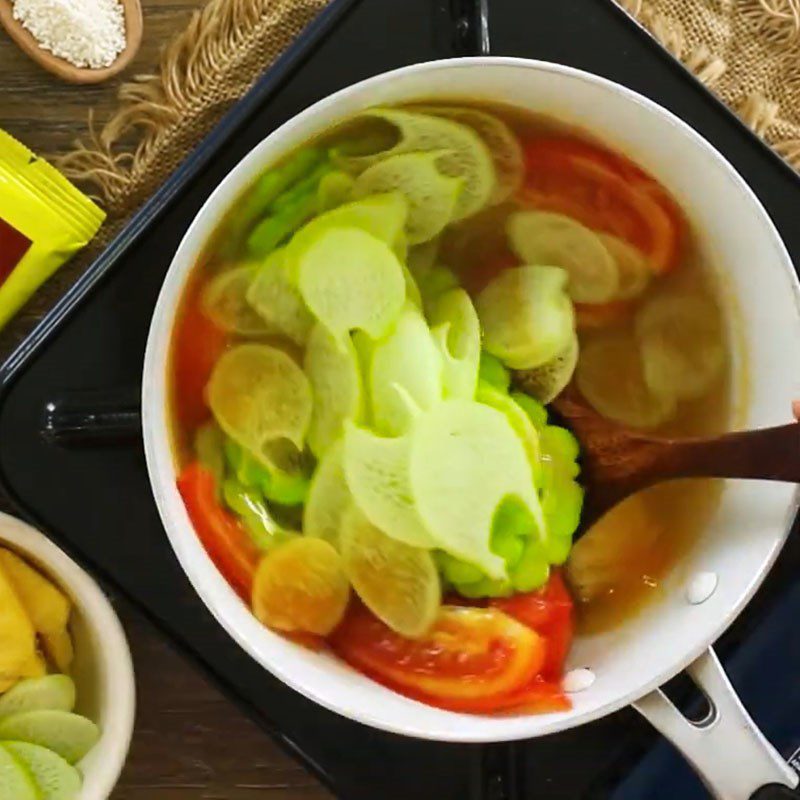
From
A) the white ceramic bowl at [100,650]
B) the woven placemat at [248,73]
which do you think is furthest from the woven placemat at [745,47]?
the white ceramic bowl at [100,650]

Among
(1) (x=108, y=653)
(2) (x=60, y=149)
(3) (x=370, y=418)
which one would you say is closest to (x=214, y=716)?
(1) (x=108, y=653)

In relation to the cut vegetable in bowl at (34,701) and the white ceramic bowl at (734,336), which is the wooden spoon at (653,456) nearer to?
the white ceramic bowl at (734,336)

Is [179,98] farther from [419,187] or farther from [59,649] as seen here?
[59,649]

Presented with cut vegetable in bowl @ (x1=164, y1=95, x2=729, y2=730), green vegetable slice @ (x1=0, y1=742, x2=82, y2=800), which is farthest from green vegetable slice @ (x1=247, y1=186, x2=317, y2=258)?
green vegetable slice @ (x1=0, y1=742, x2=82, y2=800)

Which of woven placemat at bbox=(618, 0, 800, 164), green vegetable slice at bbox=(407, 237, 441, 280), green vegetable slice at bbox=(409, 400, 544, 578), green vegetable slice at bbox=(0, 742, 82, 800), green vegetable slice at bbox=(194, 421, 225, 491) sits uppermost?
woven placemat at bbox=(618, 0, 800, 164)

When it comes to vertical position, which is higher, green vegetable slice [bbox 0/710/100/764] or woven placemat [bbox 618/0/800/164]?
woven placemat [bbox 618/0/800/164]

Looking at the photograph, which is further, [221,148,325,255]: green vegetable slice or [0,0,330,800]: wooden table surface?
[0,0,330,800]: wooden table surface

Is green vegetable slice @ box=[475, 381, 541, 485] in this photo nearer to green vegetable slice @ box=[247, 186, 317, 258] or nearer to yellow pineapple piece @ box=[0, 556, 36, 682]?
green vegetable slice @ box=[247, 186, 317, 258]
